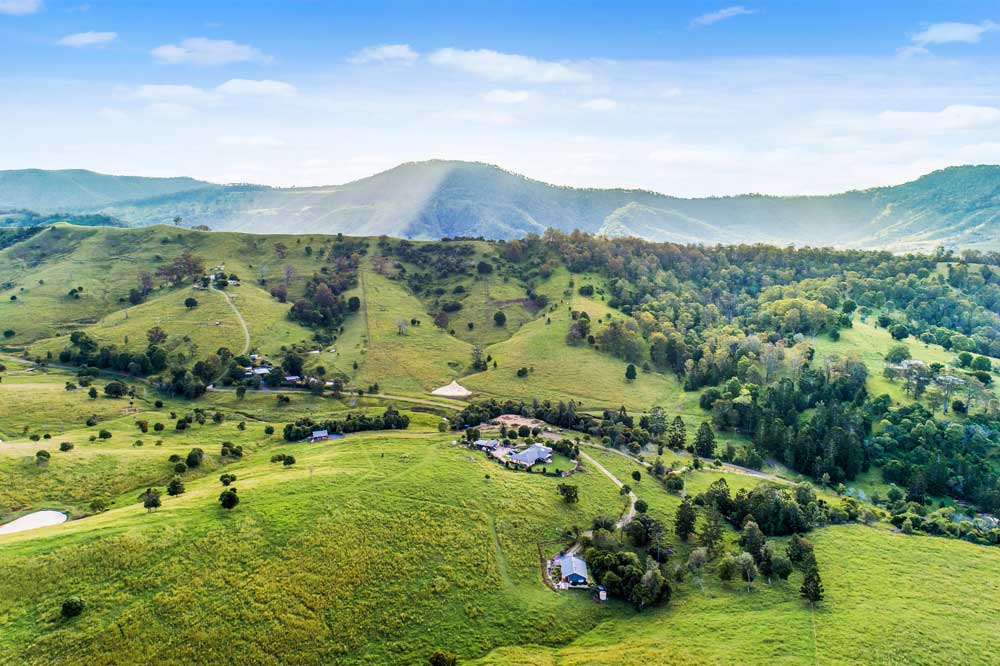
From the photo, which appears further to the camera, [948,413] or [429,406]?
[429,406]

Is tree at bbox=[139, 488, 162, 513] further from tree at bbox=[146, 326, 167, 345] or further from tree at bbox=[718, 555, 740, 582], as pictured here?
tree at bbox=[146, 326, 167, 345]

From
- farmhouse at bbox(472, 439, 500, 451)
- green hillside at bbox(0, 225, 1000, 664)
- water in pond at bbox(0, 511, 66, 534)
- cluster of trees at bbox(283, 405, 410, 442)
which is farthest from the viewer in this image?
cluster of trees at bbox(283, 405, 410, 442)

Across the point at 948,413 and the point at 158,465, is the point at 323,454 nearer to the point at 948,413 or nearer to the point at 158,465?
the point at 158,465

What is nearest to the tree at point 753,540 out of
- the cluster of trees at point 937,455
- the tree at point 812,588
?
the tree at point 812,588

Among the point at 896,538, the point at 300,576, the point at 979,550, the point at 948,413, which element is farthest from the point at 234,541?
the point at 948,413

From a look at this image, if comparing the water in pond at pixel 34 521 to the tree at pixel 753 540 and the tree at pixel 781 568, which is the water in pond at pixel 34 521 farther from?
the tree at pixel 781 568

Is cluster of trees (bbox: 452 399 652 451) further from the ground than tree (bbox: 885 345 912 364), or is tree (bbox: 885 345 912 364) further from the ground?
tree (bbox: 885 345 912 364)

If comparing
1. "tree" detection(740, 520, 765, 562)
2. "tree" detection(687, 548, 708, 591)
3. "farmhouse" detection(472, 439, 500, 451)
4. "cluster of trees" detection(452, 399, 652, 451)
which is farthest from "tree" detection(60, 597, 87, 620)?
"tree" detection(740, 520, 765, 562)
